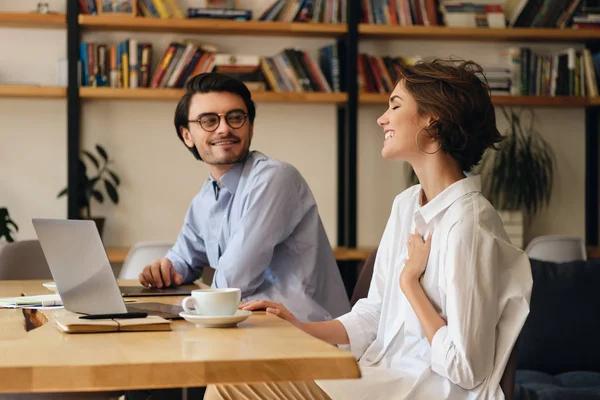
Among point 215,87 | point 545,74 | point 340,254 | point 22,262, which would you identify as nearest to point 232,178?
point 215,87

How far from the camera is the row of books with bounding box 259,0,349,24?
4465mm

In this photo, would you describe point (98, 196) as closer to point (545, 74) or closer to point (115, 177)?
point (115, 177)

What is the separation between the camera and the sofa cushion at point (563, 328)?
2.65 metres

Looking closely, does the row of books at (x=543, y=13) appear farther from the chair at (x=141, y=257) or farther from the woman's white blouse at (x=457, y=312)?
the woman's white blouse at (x=457, y=312)

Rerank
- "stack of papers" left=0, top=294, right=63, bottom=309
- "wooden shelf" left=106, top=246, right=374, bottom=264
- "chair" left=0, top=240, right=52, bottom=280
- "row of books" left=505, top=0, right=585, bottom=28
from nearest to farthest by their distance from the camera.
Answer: "stack of papers" left=0, top=294, right=63, bottom=309
"chair" left=0, top=240, right=52, bottom=280
"wooden shelf" left=106, top=246, right=374, bottom=264
"row of books" left=505, top=0, right=585, bottom=28

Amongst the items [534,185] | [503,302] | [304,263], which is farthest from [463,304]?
[534,185]

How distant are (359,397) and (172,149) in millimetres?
3204

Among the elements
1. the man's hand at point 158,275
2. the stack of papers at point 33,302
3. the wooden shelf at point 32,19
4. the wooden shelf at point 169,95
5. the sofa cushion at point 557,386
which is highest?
the wooden shelf at point 32,19

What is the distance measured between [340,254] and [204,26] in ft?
4.49

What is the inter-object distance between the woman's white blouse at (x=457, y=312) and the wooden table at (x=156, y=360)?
309 millimetres

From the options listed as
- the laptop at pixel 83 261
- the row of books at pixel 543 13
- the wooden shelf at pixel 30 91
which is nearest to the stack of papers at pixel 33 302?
the laptop at pixel 83 261

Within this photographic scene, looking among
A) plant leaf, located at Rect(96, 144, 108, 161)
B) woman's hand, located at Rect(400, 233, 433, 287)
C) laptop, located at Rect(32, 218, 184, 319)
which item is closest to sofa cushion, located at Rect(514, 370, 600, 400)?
woman's hand, located at Rect(400, 233, 433, 287)

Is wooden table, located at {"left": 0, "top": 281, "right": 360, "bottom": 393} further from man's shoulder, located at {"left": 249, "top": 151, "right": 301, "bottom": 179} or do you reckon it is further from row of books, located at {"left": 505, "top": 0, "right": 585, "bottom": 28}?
row of books, located at {"left": 505, "top": 0, "right": 585, "bottom": 28}

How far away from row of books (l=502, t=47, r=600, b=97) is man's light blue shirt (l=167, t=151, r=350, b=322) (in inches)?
102
